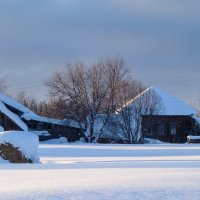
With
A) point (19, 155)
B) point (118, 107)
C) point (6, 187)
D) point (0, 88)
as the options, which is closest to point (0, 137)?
point (19, 155)

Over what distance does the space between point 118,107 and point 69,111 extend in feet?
20.1

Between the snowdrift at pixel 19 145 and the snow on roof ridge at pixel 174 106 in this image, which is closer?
the snowdrift at pixel 19 145

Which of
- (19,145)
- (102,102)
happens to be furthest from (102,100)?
(19,145)

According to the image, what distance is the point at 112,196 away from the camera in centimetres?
846

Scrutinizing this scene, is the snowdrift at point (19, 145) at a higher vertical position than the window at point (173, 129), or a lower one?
lower

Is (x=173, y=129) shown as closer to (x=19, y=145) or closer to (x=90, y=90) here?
(x=90, y=90)

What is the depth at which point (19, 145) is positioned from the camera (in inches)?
857

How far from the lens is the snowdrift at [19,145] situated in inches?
841

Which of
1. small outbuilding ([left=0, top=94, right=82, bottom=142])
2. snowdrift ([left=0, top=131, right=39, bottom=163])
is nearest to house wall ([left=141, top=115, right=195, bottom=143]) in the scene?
small outbuilding ([left=0, top=94, right=82, bottom=142])

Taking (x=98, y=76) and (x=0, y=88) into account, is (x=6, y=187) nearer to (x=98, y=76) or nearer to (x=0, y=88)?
(x=98, y=76)

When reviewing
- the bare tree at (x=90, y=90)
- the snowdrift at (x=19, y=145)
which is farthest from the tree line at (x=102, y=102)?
the snowdrift at (x=19, y=145)

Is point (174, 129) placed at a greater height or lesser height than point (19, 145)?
greater

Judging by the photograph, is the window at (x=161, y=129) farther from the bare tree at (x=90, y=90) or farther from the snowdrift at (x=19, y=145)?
the snowdrift at (x=19, y=145)

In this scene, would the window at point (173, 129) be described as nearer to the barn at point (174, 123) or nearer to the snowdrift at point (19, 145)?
the barn at point (174, 123)
